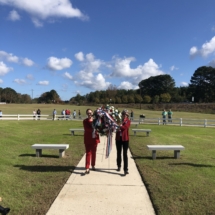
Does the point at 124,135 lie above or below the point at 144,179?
above

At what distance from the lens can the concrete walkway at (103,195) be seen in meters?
4.27

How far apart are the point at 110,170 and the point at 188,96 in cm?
11038

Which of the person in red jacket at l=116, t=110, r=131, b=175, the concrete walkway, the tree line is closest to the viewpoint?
the concrete walkway

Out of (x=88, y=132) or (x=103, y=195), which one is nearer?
(x=103, y=195)

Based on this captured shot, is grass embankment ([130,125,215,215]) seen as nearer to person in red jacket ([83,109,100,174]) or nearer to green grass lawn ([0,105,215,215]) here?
green grass lawn ([0,105,215,215])

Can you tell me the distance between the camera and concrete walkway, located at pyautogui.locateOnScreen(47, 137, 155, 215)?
427 centimetres

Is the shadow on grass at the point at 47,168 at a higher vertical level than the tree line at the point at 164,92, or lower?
lower

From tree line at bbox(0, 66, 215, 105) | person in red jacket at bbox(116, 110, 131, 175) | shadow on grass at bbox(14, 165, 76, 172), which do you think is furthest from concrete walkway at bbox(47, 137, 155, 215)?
tree line at bbox(0, 66, 215, 105)

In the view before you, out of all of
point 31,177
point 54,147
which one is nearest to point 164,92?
point 54,147

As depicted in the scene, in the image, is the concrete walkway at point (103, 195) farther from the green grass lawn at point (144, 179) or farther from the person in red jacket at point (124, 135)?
the person in red jacket at point (124, 135)

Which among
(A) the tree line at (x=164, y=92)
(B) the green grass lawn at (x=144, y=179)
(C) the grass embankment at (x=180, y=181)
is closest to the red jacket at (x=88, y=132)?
(B) the green grass lawn at (x=144, y=179)

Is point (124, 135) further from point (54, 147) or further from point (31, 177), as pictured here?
point (54, 147)

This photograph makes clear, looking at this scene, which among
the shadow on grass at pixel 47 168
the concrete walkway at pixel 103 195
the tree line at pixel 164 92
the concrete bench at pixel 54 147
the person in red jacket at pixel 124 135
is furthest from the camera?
the tree line at pixel 164 92

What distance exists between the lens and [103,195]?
4.93 m
